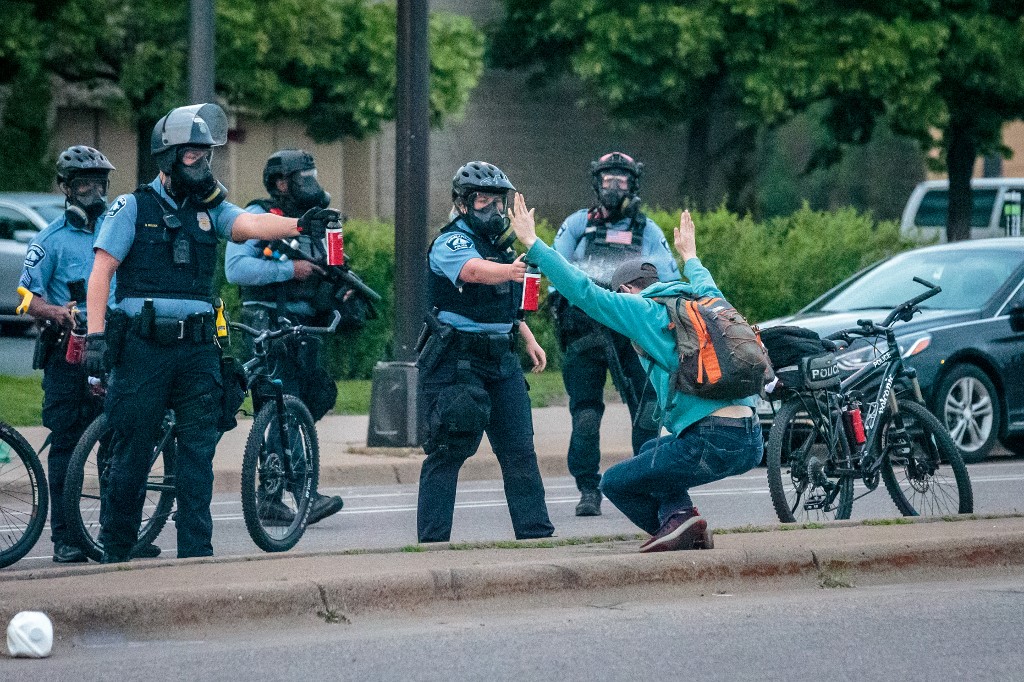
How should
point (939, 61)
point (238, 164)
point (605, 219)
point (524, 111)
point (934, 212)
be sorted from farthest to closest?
point (524, 111) → point (238, 164) → point (934, 212) → point (939, 61) → point (605, 219)

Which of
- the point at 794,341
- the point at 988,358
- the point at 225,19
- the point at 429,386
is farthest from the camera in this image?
the point at 225,19

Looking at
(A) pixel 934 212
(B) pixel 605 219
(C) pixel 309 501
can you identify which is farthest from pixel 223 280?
(A) pixel 934 212

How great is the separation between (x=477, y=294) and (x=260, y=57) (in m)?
16.3

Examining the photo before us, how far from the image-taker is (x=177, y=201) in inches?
304

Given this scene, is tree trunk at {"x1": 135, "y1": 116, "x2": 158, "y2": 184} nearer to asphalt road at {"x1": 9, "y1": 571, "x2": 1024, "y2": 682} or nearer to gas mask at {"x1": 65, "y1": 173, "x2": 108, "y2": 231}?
gas mask at {"x1": 65, "y1": 173, "x2": 108, "y2": 231}

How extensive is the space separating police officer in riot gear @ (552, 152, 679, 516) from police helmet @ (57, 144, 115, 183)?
269 centimetres

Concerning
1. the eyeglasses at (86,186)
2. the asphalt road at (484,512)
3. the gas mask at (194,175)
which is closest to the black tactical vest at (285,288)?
the eyeglasses at (86,186)

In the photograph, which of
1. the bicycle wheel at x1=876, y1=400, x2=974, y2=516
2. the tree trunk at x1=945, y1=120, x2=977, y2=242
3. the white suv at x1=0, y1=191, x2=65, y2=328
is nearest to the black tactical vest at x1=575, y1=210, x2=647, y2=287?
the bicycle wheel at x1=876, y1=400, x2=974, y2=516

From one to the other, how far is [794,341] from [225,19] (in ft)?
50.6

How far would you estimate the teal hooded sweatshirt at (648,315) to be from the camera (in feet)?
23.7

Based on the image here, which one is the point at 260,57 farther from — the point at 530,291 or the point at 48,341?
the point at 530,291

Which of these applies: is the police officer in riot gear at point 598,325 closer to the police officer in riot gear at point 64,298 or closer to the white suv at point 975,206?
the police officer in riot gear at point 64,298

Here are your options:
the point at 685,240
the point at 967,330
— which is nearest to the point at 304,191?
the point at 685,240

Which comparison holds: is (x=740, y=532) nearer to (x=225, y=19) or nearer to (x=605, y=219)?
(x=605, y=219)
